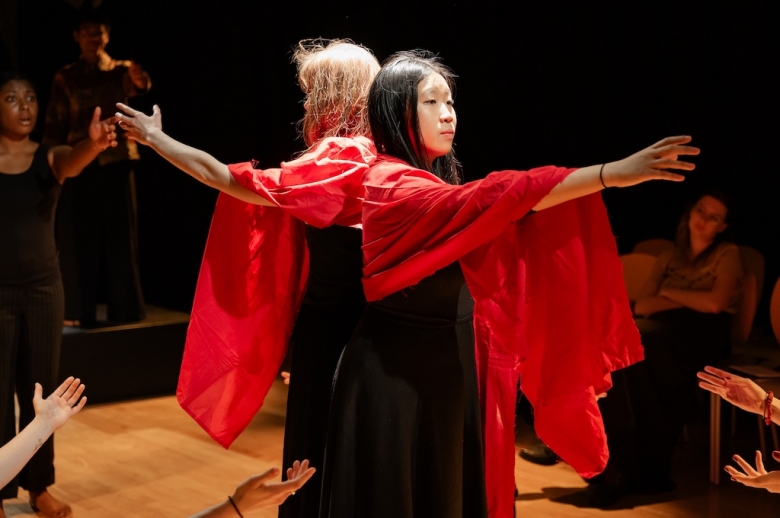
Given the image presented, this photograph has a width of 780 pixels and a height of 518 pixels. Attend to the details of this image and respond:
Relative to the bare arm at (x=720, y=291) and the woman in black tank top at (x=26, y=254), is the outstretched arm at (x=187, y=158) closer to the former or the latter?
A: the woman in black tank top at (x=26, y=254)

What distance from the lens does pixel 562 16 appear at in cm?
474

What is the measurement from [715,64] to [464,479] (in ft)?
9.88

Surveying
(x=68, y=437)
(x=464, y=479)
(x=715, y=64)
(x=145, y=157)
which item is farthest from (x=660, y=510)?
(x=145, y=157)

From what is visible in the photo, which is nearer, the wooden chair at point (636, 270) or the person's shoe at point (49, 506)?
the person's shoe at point (49, 506)

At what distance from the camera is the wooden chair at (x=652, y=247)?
481cm

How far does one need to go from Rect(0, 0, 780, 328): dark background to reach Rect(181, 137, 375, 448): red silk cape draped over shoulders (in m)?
2.06

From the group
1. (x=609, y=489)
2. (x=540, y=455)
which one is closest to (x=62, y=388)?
(x=609, y=489)

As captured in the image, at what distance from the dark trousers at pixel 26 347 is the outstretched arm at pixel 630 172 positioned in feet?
7.52

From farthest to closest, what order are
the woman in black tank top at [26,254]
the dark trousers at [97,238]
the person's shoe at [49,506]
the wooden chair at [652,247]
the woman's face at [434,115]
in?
1. the dark trousers at [97,238]
2. the wooden chair at [652,247]
3. the person's shoe at [49,506]
4. the woman in black tank top at [26,254]
5. the woman's face at [434,115]

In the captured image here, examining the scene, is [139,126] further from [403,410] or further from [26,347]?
[26,347]

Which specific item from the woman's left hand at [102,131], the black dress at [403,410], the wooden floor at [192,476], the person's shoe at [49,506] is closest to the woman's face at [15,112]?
the woman's left hand at [102,131]

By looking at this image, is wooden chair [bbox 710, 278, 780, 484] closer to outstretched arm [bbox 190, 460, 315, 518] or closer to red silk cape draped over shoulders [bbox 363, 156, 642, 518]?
red silk cape draped over shoulders [bbox 363, 156, 642, 518]

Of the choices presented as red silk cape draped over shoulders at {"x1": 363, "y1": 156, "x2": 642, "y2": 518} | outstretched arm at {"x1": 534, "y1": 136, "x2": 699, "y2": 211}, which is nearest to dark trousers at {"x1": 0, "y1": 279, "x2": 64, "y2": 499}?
red silk cape draped over shoulders at {"x1": 363, "y1": 156, "x2": 642, "y2": 518}

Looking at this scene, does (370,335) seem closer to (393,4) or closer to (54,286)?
(54,286)
